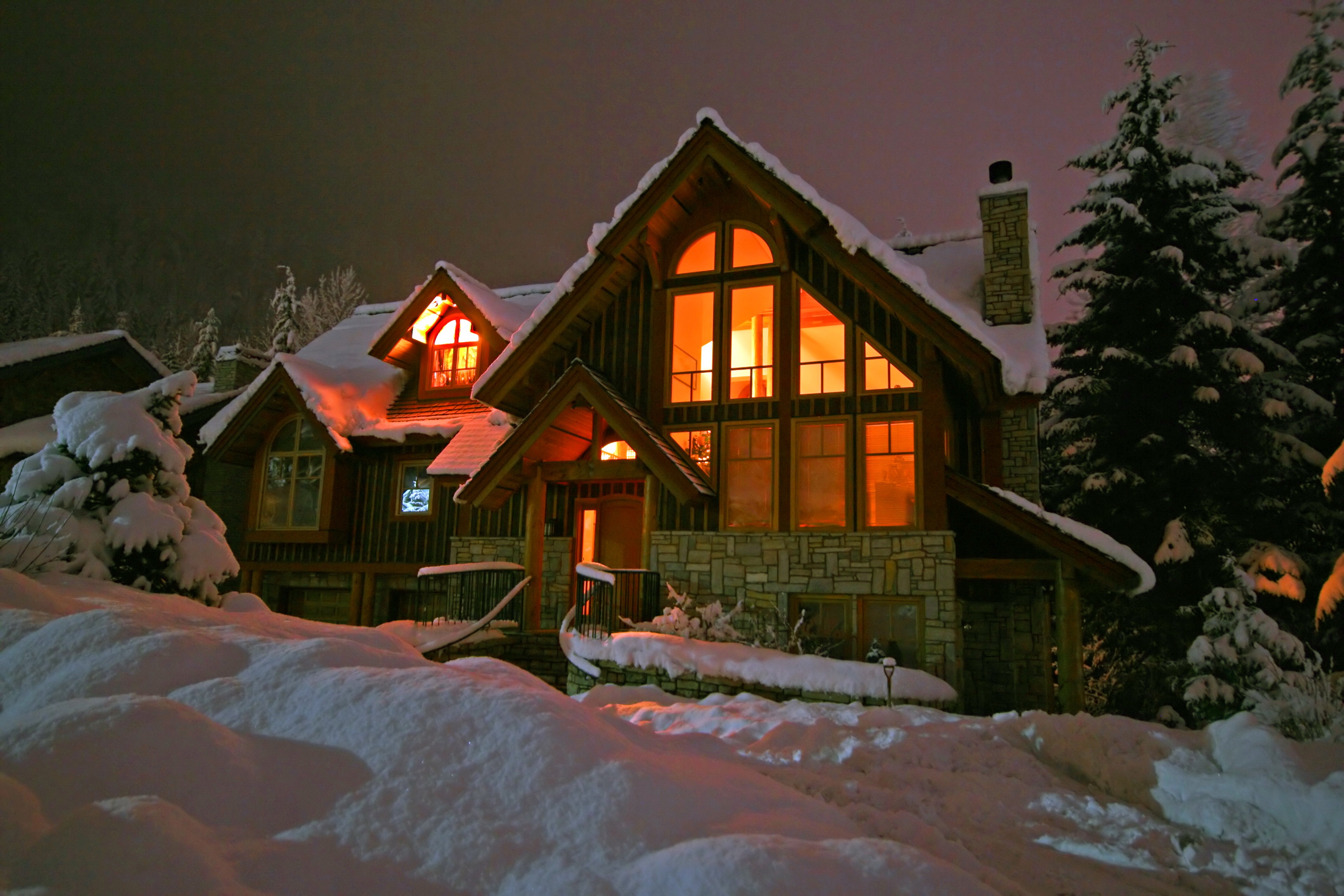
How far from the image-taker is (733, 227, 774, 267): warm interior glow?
536 inches

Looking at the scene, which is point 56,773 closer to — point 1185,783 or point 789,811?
point 789,811

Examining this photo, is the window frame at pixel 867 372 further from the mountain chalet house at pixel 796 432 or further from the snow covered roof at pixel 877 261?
the snow covered roof at pixel 877 261

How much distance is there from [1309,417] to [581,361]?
42.0 feet

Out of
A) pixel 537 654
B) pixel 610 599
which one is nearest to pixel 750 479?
pixel 610 599

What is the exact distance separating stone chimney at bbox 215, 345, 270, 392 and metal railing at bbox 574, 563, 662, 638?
1419cm

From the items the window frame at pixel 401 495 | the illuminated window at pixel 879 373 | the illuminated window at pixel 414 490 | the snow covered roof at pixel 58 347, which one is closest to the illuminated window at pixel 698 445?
the illuminated window at pixel 879 373

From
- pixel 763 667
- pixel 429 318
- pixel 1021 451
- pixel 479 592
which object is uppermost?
pixel 429 318

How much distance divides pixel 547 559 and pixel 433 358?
660cm

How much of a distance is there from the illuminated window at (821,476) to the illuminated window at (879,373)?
2.75 ft

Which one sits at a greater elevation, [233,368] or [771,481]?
[233,368]

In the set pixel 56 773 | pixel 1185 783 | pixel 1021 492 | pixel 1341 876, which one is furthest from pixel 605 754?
pixel 1021 492

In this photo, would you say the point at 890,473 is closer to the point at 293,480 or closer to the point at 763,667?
the point at 763,667

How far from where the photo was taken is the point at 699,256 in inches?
555

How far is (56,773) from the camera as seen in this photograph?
2.64 metres
